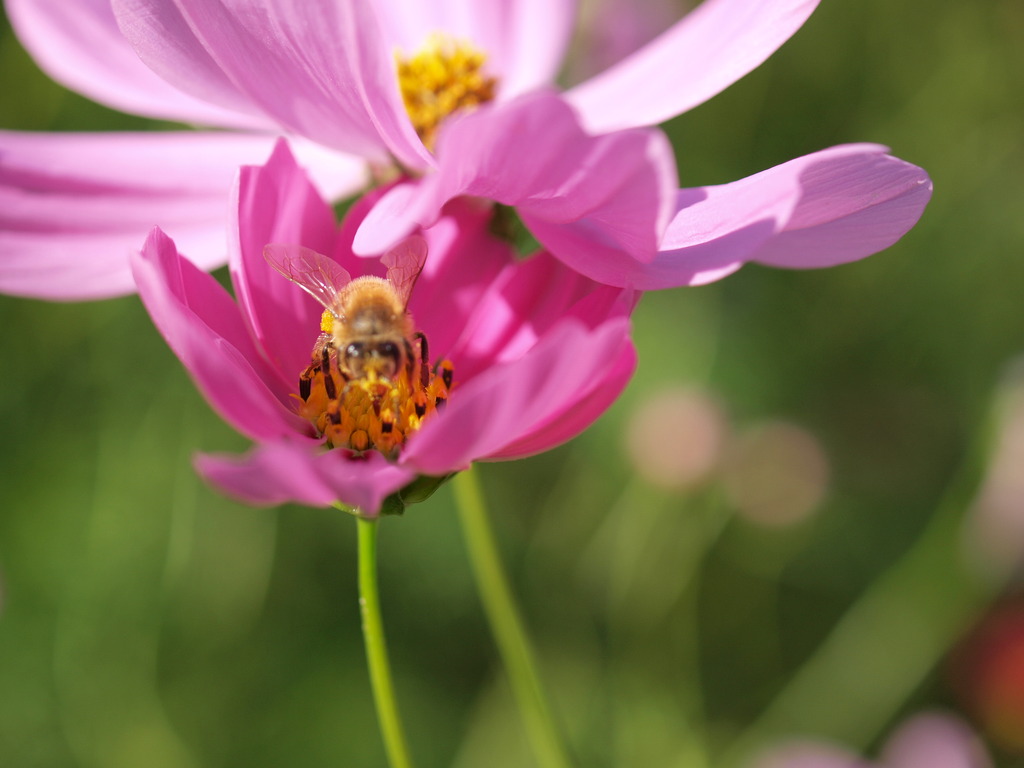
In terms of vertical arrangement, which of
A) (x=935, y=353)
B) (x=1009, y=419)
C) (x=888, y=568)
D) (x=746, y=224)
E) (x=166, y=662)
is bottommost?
(x=166, y=662)

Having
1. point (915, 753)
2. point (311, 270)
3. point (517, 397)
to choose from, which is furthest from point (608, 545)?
point (517, 397)

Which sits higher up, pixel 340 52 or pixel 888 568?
pixel 340 52

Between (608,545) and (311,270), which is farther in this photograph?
(608,545)

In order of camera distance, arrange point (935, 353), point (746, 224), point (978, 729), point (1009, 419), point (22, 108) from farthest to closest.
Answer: point (935, 353)
point (978, 729)
point (22, 108)
point (1009, 419)
point (746, 224)

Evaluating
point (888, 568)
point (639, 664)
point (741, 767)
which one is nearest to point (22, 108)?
point (639, 664)

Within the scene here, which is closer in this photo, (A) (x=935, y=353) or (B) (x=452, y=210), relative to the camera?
(B) (x=452, y=210)

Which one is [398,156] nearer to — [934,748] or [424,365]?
[424,365]

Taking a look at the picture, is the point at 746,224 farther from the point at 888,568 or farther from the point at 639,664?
the point at 888,568
